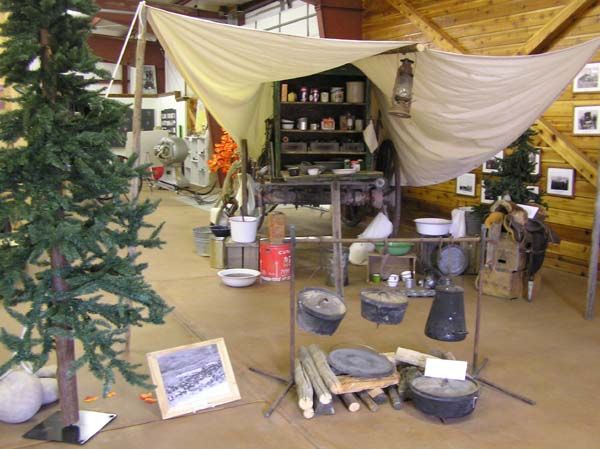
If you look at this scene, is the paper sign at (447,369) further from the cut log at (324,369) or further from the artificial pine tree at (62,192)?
the artificial pine tree at (62,192)

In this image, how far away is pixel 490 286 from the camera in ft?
17.3

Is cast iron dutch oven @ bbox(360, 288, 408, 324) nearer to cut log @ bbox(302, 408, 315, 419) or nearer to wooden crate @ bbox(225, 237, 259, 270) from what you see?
cut log @ bbox(302, 408, 315, 419)

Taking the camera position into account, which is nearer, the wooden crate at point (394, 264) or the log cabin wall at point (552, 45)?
the log cabin wall at point (552, 45)

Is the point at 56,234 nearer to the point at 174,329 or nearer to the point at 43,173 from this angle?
the point at 43,173

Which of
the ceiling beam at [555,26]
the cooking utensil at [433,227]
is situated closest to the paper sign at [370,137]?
the cooking utensil at [433,227]

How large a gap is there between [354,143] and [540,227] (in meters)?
2.04

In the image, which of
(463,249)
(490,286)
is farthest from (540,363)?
(463,249)

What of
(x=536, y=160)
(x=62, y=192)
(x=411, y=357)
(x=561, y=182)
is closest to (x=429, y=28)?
(x=536, y=160)

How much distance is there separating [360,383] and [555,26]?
13.5ft

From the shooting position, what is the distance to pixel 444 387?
3104mm

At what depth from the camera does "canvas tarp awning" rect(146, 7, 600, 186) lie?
4.00 m

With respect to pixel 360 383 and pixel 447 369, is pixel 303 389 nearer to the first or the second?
pixel 360 383

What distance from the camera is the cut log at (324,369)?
3.15 metres

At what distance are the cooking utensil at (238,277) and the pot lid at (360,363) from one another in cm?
209
